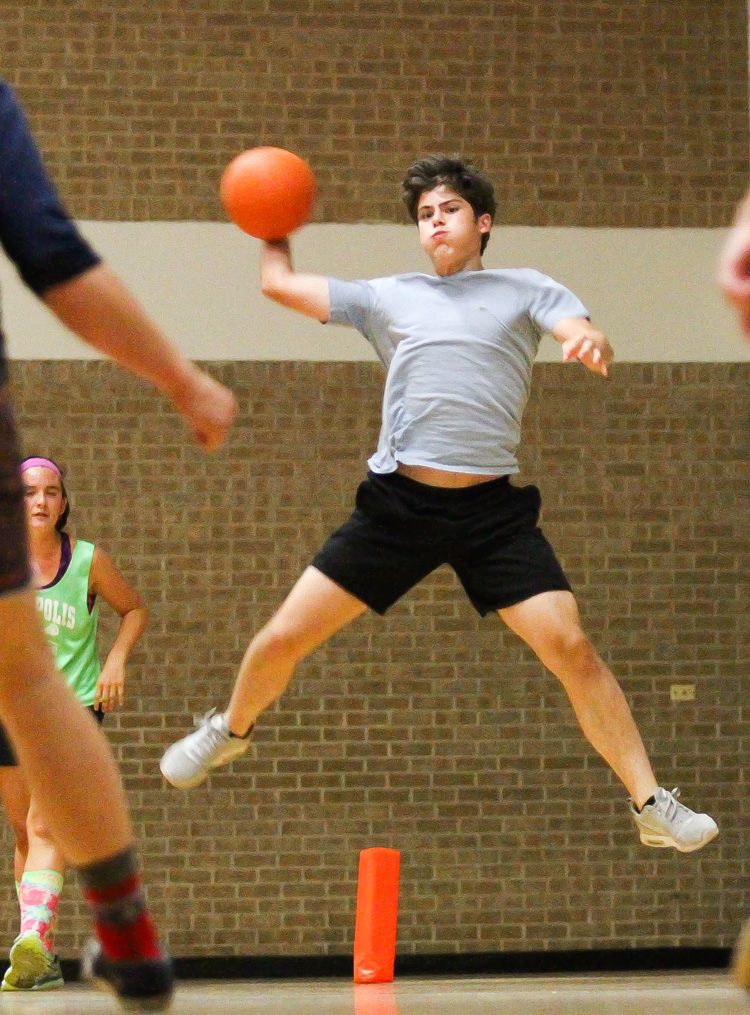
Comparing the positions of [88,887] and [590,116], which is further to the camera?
[590,116]

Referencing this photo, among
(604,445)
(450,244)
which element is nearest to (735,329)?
(604,445)

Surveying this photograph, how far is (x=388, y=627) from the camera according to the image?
7312 mm

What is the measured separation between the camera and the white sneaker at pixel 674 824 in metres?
3.69

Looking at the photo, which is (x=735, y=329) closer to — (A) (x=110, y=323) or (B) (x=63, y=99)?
(B) (x=63, y=99)

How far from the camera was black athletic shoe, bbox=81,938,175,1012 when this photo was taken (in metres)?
1.87

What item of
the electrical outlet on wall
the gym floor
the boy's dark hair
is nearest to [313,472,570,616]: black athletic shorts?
the boy's dark hair

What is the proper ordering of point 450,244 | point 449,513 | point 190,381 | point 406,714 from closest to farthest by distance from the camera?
point 190,381 → point 449,513 → point 450,244 → point 406,714

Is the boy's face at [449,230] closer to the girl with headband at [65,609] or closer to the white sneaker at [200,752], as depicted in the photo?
the white sneaker at [200,752]

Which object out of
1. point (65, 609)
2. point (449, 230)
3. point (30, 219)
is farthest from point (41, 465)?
point (30, 219)

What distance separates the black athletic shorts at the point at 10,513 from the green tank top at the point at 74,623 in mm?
3810

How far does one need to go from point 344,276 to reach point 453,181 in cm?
339

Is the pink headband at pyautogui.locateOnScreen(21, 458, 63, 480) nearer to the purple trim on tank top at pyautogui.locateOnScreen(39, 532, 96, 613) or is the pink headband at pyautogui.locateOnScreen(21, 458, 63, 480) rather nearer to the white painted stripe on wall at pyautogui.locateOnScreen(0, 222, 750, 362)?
the purple trim on tank top at pyautogui.locateOnScreen(39, 532, 96, 613)

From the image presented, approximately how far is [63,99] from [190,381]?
239 inches

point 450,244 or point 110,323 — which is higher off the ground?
point 450,244
